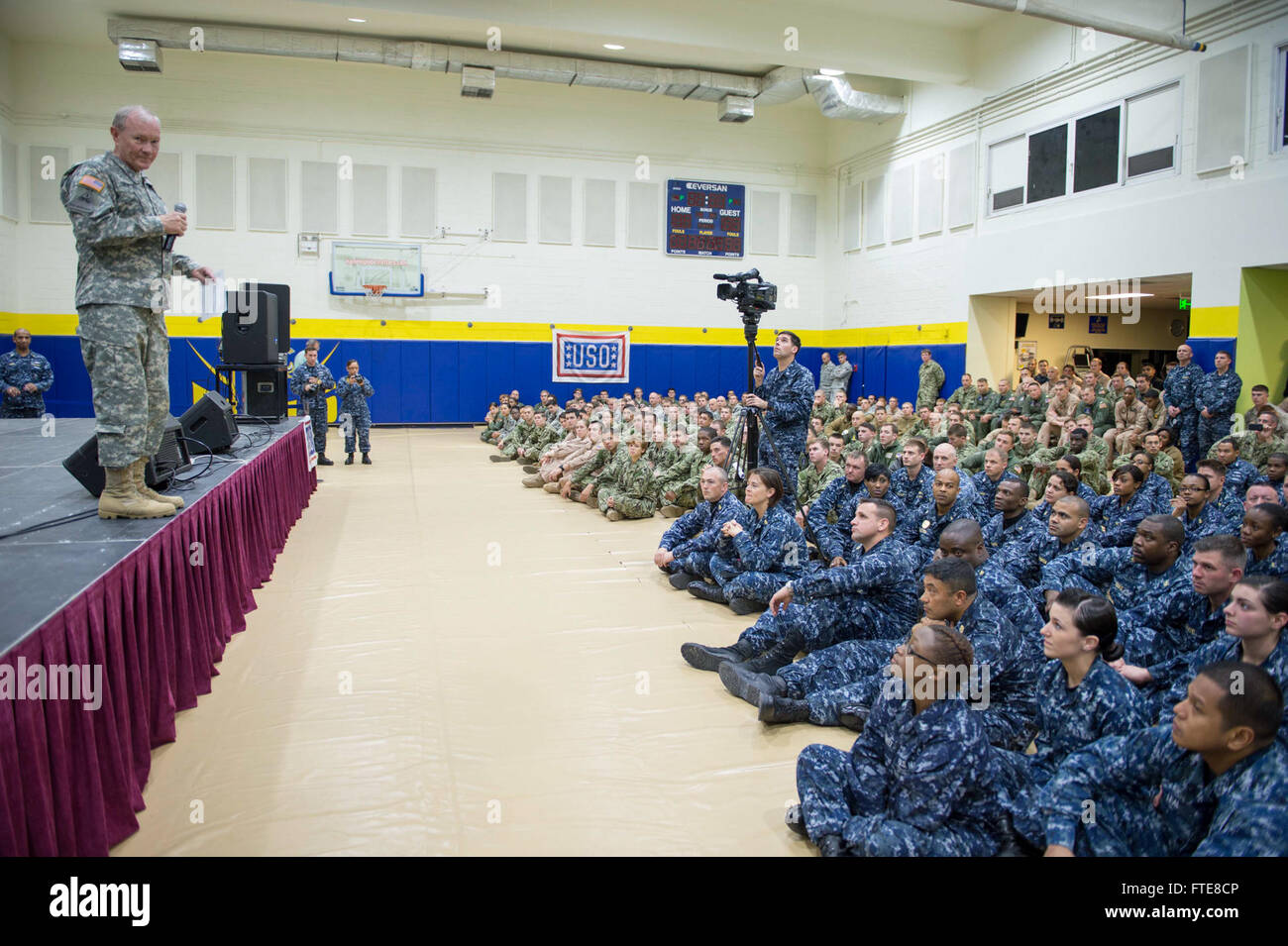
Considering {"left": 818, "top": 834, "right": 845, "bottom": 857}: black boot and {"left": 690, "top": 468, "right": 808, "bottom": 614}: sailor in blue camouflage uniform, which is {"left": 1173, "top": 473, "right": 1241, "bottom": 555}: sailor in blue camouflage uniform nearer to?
{"left": 690, "top": 468, "right": 808, "bottom": 614}: sailor in blue camouflage uniform

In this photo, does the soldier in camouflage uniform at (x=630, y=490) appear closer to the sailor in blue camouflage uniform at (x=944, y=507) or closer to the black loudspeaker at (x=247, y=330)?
the sailor in blue camouflage uniform at (x=944, y=507)

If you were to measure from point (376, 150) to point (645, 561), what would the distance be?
12395 mm

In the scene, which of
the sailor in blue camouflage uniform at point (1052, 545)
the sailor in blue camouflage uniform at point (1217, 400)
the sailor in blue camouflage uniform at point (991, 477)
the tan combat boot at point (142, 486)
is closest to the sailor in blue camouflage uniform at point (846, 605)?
the sailor in blue camouflage uniform at point (1052, 545)

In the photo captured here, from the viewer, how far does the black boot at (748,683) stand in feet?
11.7

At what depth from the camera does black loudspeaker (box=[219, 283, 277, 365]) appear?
8211 mm

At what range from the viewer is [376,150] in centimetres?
1561

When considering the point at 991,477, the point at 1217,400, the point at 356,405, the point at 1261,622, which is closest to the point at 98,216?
the point at 1261,622

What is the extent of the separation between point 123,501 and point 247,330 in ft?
17.8

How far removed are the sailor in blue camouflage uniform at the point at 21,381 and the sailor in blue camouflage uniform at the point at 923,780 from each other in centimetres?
1048

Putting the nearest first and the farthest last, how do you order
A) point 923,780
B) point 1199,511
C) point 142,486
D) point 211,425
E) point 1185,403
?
point 923,780, point 142,486, point 1199,511, point 211,425, point 1185,403

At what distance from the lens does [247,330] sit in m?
8.27

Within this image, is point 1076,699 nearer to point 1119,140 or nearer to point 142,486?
point 142,486

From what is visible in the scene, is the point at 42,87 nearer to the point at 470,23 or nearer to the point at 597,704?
the point at 470,23

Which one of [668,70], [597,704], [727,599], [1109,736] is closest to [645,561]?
[727,599]
